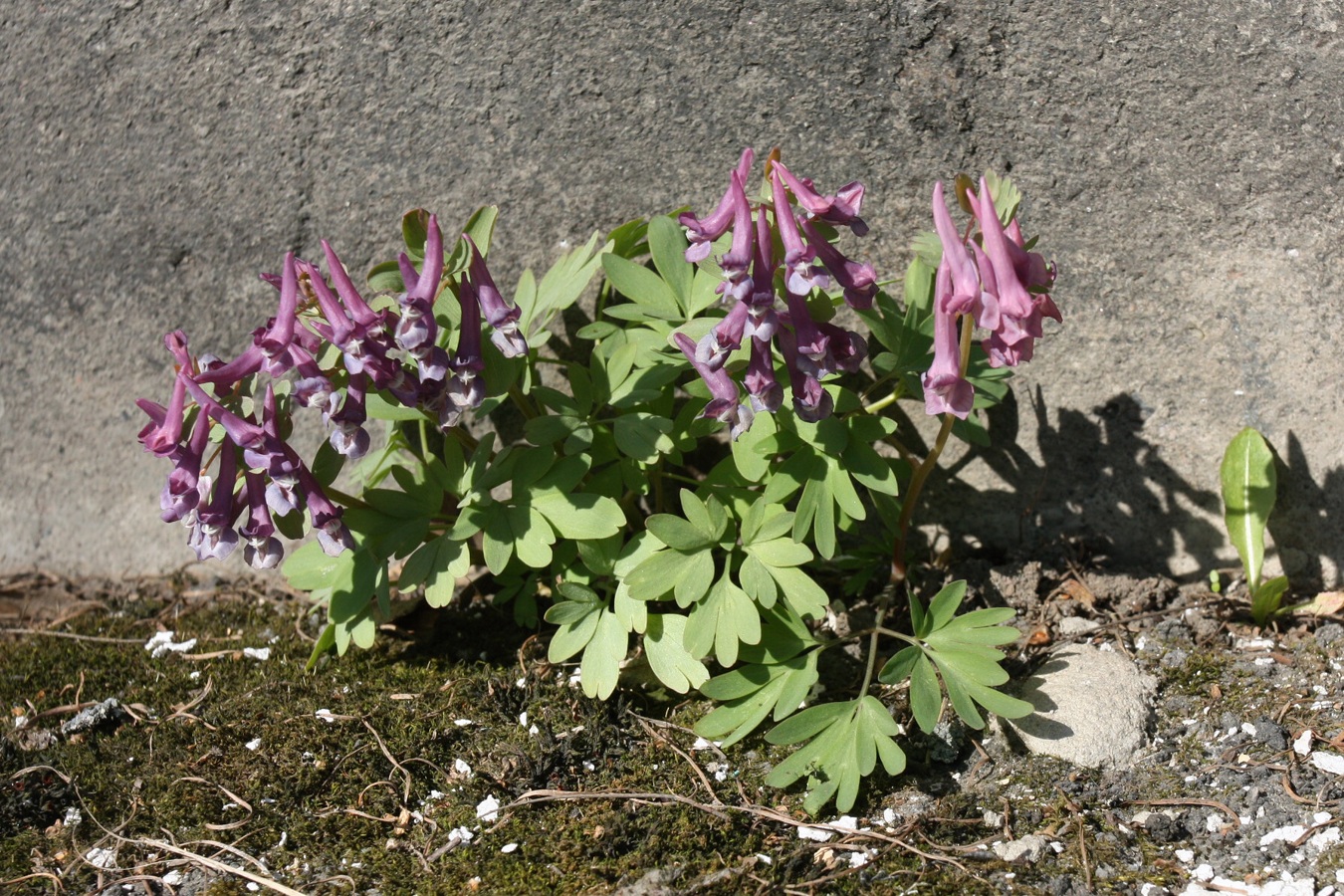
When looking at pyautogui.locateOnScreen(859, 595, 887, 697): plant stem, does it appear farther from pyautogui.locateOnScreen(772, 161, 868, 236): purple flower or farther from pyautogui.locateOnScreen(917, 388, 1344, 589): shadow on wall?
pyautogui.locateOnScreen(772, 161, 868, 236): purple flower

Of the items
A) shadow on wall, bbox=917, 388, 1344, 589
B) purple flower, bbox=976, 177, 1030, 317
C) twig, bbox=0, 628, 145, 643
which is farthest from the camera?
twig, bbox=0, 628, 145, 643

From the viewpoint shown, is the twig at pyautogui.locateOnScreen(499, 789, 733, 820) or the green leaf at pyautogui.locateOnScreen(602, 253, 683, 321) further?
the green leaf at pyautogui.locateOnScreen(602, 253, 683, 321)

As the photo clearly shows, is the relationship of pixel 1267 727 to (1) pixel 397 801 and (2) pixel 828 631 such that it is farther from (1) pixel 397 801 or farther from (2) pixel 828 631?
(1) pixel 397 801

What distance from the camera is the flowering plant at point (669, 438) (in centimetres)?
219

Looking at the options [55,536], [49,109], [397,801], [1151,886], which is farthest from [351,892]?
[49,109]

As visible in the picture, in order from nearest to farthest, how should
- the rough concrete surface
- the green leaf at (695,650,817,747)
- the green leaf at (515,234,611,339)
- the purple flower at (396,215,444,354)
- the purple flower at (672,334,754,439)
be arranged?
1. the purple flower at (396,215,444,354)
2. the purple flower at (672,334,754,439)
3. the green leaf at (695,650,817,747)
4. the green leaf at (515,234,611,339)
5. the rough concrete surface

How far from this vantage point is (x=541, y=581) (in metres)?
3.16

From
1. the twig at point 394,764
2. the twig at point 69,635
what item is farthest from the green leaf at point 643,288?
the twig at point 69,635

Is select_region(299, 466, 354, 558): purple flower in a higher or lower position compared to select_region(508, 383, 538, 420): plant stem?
lower

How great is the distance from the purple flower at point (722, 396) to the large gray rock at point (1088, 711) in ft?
3.24

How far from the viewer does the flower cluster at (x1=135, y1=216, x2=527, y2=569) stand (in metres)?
2.18

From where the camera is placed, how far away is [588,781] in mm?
2439

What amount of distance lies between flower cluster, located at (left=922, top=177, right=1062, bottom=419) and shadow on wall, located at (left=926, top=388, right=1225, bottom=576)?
3.04ft

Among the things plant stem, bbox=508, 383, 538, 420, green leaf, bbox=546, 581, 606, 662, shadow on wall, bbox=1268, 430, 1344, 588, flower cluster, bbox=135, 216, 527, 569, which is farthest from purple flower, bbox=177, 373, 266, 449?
shadow on wall, bbox=1268, 430, 1344, 588
